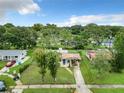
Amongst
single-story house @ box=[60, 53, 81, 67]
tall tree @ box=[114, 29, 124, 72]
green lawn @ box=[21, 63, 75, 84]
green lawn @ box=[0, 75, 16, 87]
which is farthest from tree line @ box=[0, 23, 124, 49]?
green lawn @ box=[0, 75, 16, 87]

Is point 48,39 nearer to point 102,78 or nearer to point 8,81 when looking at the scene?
point 102,78

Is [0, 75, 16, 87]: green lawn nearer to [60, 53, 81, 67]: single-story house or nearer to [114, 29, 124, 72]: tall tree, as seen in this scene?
[60, 53, 81, 67]: single-story house

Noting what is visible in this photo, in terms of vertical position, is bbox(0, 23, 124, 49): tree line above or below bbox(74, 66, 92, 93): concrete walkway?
above

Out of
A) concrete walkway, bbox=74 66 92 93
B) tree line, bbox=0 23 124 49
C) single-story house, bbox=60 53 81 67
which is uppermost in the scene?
tree line, bbox=0 23 124 49

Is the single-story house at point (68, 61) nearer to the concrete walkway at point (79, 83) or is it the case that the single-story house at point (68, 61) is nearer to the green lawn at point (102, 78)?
the concrete walkway at point (79, 83)

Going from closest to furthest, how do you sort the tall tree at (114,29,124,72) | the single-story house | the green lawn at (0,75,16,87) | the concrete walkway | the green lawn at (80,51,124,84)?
the concrete walkway < the green lawn at (0,75,16,87) < the green lawn at (80,51,124,84) < the tall tree at (114,29,124,72) < the single-story house

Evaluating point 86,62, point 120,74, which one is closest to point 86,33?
point 86,62

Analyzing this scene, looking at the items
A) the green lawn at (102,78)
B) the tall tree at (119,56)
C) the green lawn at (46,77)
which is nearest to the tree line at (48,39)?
the green lawn at (46,77)

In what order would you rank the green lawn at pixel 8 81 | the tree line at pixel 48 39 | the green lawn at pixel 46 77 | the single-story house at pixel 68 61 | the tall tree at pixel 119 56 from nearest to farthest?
the green lawn at pixel 8 81
the green lawn at pixel 46 77
the tall tree at pixel 119 56
the single-story house at pixel 68 61
the tree line at pixel 48 39

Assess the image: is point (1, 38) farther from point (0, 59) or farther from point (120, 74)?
point (120, 74)

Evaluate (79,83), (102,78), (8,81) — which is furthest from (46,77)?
(102,78)

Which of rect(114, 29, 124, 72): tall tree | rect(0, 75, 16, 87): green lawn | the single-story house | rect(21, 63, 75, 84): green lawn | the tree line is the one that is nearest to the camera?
rect(0, 75, 16, 87): green lawn

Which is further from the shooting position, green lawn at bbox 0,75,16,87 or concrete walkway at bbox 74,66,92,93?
green lawn at bbox 0,75,16,87
